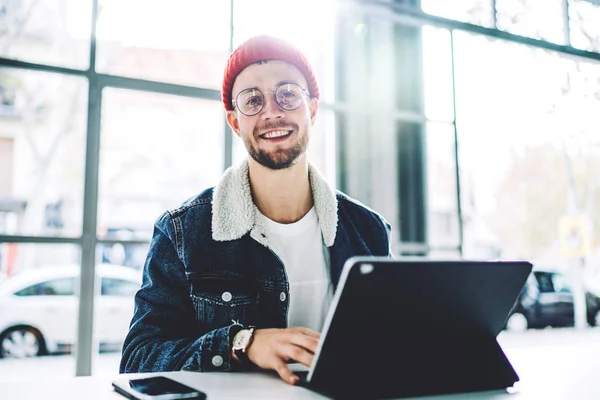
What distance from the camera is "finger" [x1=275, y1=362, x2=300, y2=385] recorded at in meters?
0.95

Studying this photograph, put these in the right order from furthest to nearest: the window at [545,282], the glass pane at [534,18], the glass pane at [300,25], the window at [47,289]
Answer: the window at [545,282] → the glass pane at [534,18] → the window at [47,289] → the glass pane at [300,25]

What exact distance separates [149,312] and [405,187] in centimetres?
223

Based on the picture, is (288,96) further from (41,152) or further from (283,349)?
(41,152)

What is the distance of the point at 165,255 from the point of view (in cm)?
144

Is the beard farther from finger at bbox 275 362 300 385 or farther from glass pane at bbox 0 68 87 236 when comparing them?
glass pane at bbox 0 68 87 236

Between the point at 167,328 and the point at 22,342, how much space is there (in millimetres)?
3827

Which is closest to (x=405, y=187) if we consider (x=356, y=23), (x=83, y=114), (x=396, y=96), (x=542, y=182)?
(x=396, y=96)

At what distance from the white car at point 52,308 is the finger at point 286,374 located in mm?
1664

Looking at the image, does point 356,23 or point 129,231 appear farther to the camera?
point 356,23

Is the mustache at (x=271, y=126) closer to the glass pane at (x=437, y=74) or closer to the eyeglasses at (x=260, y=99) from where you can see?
the eyeglasses at (x=260, y=99)

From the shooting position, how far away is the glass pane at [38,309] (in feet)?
7.96

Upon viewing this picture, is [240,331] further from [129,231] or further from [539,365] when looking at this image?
[129,231]

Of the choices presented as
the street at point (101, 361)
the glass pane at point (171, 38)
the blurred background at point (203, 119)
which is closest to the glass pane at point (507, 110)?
the blurred background at point (203, 119)

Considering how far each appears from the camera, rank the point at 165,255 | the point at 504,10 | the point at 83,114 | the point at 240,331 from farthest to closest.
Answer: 1. the point at 504,10
2. the point at 83,114
3. the point at 165,255
4. the point at 240,331
